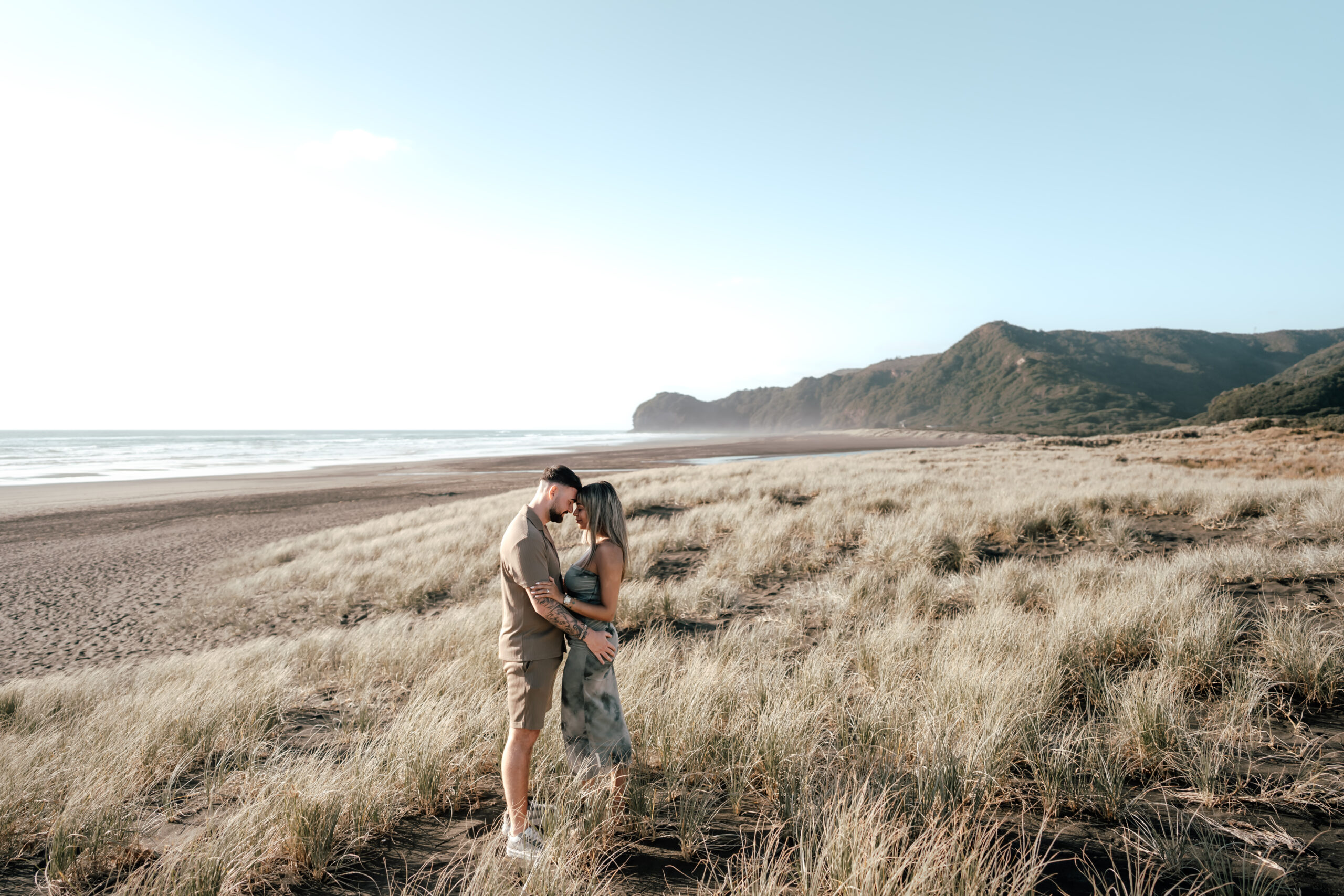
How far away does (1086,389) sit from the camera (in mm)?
124750

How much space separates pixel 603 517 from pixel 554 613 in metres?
0.51

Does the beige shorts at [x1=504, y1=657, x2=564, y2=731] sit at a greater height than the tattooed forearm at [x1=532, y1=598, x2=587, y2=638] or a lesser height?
lesser

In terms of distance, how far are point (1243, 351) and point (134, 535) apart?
246551 mm

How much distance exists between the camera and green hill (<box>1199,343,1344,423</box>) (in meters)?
54.1

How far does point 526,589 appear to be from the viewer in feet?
8.66

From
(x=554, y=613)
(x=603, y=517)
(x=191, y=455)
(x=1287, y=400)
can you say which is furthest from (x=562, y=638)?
(x=1287, y=400)

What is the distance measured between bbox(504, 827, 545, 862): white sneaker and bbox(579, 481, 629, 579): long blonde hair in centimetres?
132

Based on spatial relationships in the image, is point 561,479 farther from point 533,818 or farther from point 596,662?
point 533,818

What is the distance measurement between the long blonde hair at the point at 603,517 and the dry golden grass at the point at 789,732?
52.5 inches

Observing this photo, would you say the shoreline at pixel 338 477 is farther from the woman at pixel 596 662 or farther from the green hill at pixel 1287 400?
the woman at pixel 596 662

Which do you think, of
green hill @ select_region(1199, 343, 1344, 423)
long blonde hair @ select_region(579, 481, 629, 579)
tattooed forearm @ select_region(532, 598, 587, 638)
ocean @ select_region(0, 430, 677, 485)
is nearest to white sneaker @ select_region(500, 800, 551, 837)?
tattooed forearm @ select_region(532, 598, 587, 638)

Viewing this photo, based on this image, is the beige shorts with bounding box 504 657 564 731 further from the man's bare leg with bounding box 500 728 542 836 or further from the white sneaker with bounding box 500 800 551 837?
the white sneaker with bounding box 500 800 551 837

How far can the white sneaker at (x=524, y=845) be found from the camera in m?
2.60

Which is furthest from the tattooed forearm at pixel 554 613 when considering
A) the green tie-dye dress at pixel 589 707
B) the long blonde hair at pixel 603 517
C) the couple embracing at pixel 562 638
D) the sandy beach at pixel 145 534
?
the sandy beach at pixel 145 534
